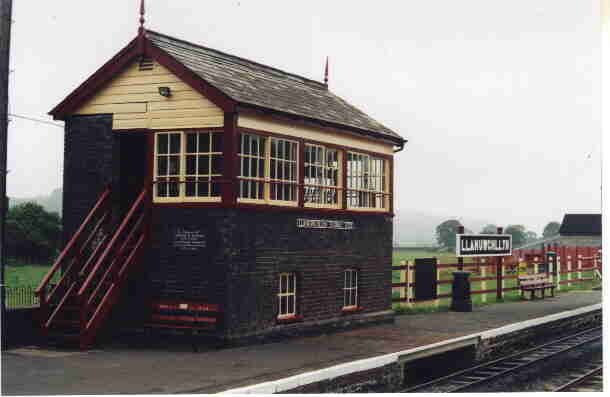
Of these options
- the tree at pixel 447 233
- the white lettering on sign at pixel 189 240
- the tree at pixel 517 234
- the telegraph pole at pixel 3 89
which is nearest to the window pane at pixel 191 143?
the white lettering on sign at pixel 189 240

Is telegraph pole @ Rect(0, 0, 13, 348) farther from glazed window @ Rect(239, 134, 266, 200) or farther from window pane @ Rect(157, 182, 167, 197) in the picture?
glazed window @ Rect(239, 134, 266, 200)

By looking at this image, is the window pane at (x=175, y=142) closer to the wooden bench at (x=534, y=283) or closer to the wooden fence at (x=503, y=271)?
the wooden fence at (x=503, y=271)

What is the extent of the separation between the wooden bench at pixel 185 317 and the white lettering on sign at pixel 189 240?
0.92m

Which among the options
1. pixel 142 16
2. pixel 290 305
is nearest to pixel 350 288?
pixel 290 305

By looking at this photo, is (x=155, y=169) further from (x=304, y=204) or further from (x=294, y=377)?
(x=294, y=377)

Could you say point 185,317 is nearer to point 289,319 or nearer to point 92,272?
point 92,272

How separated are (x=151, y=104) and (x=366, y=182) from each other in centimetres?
527

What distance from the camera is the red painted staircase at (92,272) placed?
13156 mm

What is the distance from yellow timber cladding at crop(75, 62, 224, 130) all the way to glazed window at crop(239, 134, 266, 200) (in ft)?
2.56

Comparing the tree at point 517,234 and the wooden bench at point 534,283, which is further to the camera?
the tree at point 517,234

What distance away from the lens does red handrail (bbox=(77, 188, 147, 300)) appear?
515 inches

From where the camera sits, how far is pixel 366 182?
1750 centimetres

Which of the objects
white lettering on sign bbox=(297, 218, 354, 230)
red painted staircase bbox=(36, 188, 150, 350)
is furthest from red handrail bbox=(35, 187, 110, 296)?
white lettering on sign bbox=(297, 218, 354, 230)

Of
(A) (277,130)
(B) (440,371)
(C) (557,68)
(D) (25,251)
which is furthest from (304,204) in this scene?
(D) (25,251)
